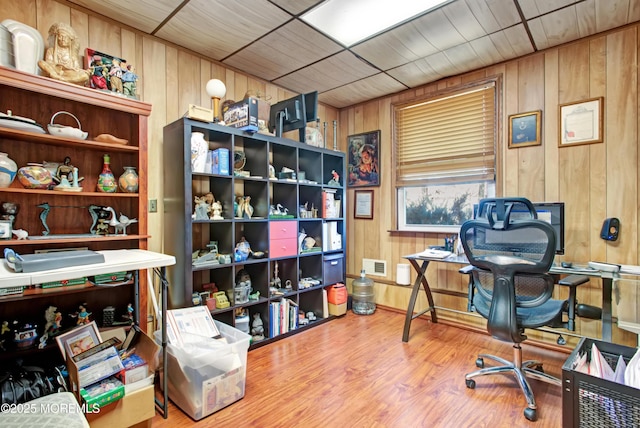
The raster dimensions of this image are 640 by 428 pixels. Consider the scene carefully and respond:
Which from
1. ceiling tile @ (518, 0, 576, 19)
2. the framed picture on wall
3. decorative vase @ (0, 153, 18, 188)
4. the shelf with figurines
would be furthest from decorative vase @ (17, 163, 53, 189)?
ceiling tile @ (518, 0, 576, 19)

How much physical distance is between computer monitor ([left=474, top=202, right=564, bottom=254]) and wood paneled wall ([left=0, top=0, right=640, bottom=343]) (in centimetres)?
32

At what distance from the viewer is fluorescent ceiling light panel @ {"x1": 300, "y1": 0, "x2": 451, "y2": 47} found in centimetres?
206

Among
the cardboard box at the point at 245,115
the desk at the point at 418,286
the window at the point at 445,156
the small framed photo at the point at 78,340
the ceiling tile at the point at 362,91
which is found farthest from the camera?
the ceiling tile at the point at 362,91

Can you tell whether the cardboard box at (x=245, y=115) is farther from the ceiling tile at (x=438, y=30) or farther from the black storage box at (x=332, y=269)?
the black storage box at (x=332, y=269)

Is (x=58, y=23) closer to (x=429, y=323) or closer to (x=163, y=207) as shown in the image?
(x=163, y=207)

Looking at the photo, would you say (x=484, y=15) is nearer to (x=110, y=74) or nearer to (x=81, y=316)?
(x=110, y=74)

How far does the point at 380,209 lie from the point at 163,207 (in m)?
2.29

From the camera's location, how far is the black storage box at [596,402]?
1.14 m

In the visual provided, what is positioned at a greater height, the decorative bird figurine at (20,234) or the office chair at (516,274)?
the decorative bird figurine at (20,234)

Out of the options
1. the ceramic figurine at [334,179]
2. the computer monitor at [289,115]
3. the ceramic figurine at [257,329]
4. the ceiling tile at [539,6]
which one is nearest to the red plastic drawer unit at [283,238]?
the ceramic figurine at [257,329]

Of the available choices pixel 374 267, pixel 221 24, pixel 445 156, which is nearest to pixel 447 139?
pixel 445 156

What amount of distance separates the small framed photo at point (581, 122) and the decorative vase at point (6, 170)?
375 centimetres

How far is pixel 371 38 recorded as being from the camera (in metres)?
2.45

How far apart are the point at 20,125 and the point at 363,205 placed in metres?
3.06
